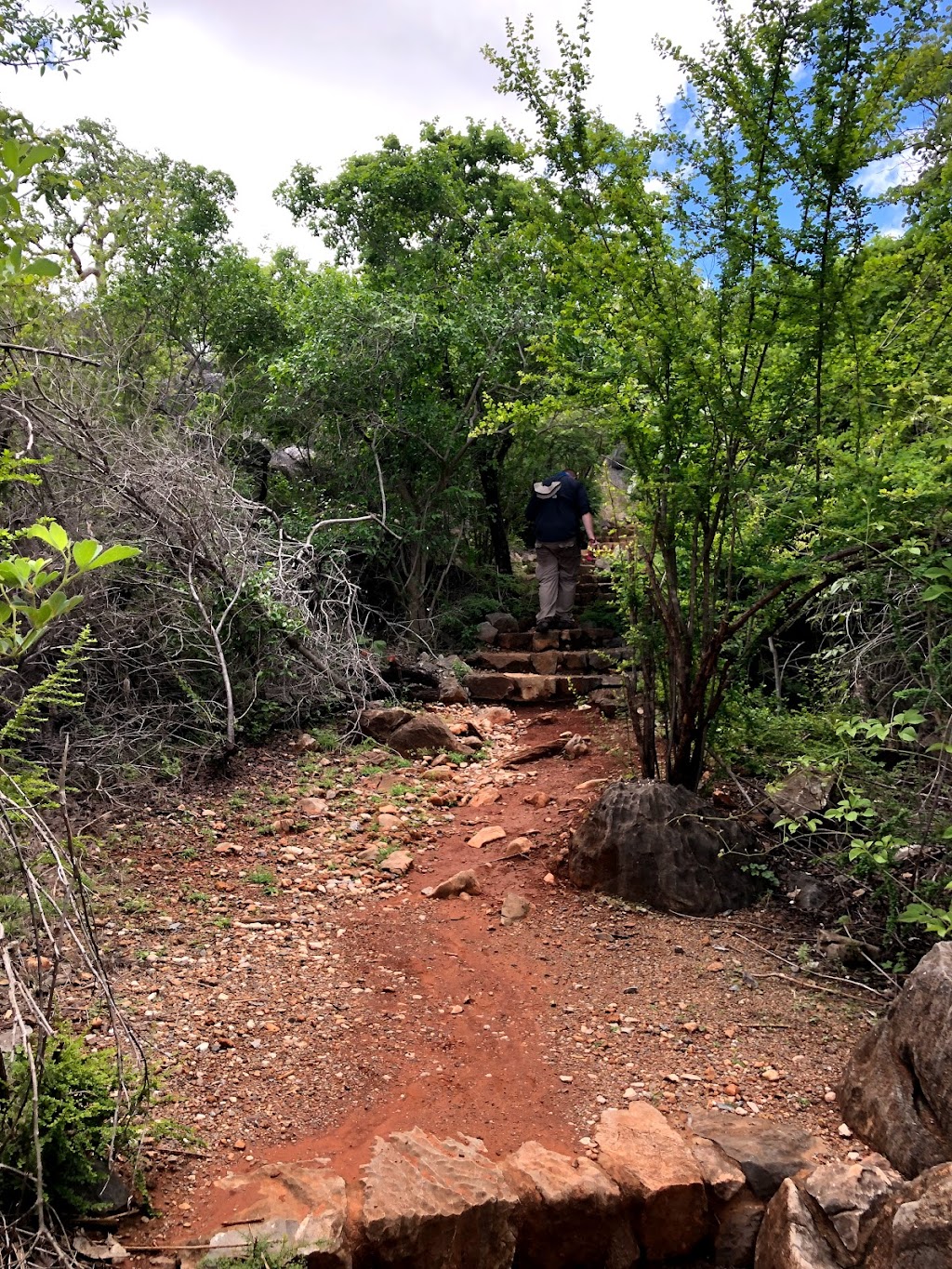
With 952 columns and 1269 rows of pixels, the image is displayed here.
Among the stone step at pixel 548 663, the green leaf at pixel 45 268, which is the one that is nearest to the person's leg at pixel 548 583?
the stone step at pixel 548 663

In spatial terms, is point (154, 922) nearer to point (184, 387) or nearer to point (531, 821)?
point (531, 821)

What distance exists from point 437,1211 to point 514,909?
6.26 ft

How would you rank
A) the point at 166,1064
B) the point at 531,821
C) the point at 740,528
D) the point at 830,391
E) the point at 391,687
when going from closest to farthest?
1. the point at 166,1064
2. the point at 830,391
3. the point at 740,528
4. the point at 531,821
5. the point at 391,687

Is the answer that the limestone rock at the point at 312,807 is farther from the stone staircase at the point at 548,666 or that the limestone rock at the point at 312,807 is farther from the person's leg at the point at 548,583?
the person's leg at the point at 548,583

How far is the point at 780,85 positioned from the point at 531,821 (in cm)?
401

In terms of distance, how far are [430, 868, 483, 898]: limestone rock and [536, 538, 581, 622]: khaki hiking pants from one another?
525cm

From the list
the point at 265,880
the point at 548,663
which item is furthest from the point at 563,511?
the point at 265,880

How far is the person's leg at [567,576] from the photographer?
920cm

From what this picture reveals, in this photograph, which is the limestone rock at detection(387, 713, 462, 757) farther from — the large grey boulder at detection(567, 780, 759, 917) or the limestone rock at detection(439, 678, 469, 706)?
the large grey boulder at detection(567, 780, 759, 917)

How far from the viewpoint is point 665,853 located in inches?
163

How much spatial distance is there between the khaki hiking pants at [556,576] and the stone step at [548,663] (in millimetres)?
833

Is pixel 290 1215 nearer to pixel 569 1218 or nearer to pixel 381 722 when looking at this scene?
pixel 569 1218

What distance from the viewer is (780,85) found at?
3.58 m

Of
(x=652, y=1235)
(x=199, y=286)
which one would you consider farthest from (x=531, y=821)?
(x=199, y=286)
